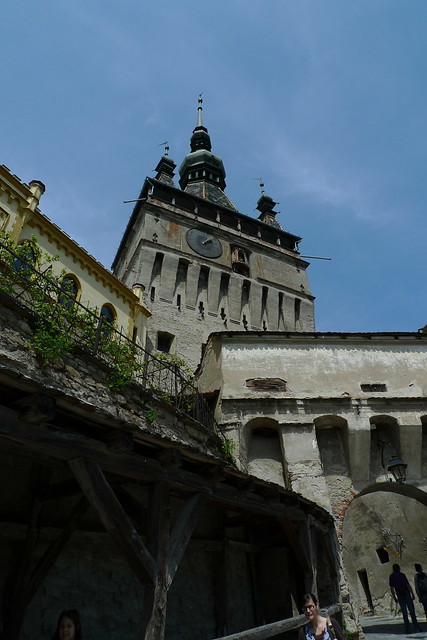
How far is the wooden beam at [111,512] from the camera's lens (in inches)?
162

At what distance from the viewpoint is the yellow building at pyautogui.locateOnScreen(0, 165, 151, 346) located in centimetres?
1203

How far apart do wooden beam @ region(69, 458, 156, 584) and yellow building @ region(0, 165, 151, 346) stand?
22.4 feet

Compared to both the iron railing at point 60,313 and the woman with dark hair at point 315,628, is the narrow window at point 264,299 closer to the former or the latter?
the iron railing at point 60,313

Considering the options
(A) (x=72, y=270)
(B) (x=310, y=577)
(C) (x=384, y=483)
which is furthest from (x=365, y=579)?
(A) (x=72, y=270)

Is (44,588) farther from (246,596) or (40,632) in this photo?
(246,596)

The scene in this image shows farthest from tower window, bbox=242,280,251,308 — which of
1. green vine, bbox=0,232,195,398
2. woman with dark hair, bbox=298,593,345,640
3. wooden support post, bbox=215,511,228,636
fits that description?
woman with dark hair, bbox=298,593,345,640

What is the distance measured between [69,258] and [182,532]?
1116cm

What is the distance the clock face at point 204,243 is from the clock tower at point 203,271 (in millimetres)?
78

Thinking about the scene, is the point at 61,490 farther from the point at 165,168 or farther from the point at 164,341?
the point at 165,168

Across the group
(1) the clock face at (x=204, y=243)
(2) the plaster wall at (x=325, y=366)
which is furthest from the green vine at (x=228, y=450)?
(1) the clock face at (x=204, y=243)

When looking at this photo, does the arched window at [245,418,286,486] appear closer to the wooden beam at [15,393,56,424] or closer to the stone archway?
the wooden beam at [15,393,56,424]

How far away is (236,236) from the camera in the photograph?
2997cm

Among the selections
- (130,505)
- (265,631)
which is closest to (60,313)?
(130,505)

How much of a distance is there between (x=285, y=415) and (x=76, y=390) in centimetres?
703
